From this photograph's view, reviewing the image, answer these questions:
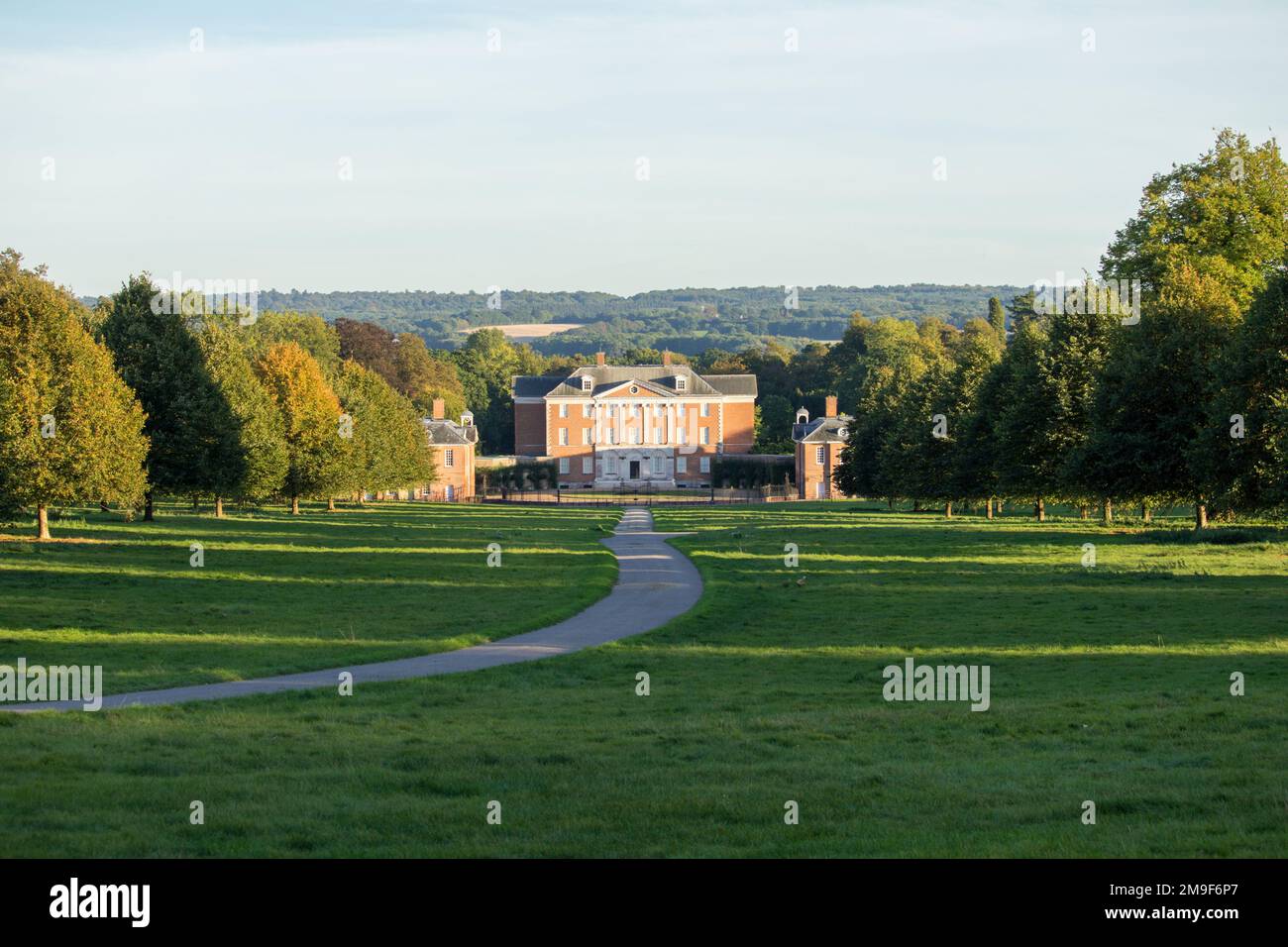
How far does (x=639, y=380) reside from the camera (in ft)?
488

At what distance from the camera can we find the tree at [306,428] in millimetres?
70375

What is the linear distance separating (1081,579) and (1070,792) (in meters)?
25.6

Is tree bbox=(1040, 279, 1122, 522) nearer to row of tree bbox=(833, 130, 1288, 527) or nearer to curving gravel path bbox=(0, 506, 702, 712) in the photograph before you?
row of tree bbox=(833, 130, 1288, 527)

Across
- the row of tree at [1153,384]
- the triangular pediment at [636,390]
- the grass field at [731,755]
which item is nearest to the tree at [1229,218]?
the row of tree at [1153,384]

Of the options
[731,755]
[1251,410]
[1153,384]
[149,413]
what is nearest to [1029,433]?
[1153,384]

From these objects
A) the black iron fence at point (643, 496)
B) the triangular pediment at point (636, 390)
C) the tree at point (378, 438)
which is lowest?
the black iron fence at point (643, 496)

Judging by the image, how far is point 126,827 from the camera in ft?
35.4

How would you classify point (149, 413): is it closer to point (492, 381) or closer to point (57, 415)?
point (57, 415)

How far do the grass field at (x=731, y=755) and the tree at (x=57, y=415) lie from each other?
16.2 m

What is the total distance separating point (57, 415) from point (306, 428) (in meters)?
27.2

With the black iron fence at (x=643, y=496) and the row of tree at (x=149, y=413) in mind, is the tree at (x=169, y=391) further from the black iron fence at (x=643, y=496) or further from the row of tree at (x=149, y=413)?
the black iron fence at (x=643, y=496)

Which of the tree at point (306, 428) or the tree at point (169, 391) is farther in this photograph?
the tree at point (306, 428)

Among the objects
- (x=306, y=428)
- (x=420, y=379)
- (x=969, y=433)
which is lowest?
(x=969, y=433)
